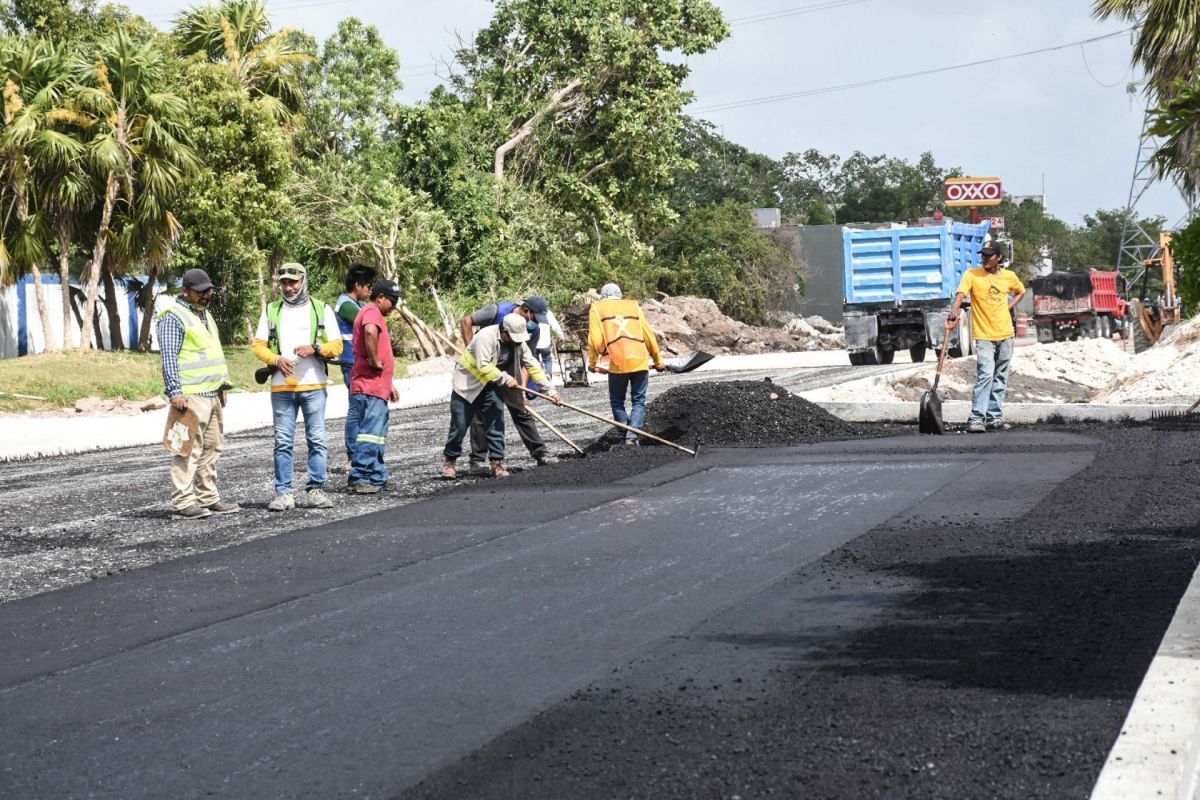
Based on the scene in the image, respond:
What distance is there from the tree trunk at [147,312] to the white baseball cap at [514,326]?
21.7 meters

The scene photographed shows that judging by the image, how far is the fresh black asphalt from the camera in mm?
4684

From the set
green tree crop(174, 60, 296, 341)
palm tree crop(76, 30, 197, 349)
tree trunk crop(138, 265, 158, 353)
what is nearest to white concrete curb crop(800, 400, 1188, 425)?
palm tree crop(76, 30, 197, 349)

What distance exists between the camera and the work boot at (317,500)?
11.2 meters

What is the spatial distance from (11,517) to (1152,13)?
18402 millimetres

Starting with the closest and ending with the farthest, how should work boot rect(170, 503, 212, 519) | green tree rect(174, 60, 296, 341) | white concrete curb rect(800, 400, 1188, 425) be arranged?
work boot rect(170, 503, 212, 519)
white concrete curb rect(800, 400, 1188, 425)
green tree rect(174, 60, 296, 341)

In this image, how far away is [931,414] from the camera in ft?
49.5

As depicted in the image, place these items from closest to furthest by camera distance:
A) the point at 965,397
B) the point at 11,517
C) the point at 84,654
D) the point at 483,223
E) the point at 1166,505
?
the point at 84,654, the point at 1166,505, the point at 11,517, the point at 965,397, the point at 483,223

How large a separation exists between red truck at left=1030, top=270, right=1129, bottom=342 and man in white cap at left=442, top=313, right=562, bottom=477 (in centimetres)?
3875

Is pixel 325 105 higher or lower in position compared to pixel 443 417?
higher

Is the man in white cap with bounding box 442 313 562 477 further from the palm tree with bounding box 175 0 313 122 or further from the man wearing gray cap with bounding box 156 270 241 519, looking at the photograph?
the palm tree with bounding box 175 0 313 122

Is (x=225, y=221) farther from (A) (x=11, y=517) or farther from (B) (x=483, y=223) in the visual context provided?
(A) (x=11, y=517)

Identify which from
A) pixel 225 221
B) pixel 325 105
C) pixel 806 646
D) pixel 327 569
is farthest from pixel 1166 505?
pixel 325 105

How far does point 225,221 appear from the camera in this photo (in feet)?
111

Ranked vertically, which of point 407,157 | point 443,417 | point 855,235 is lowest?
point 443,417
